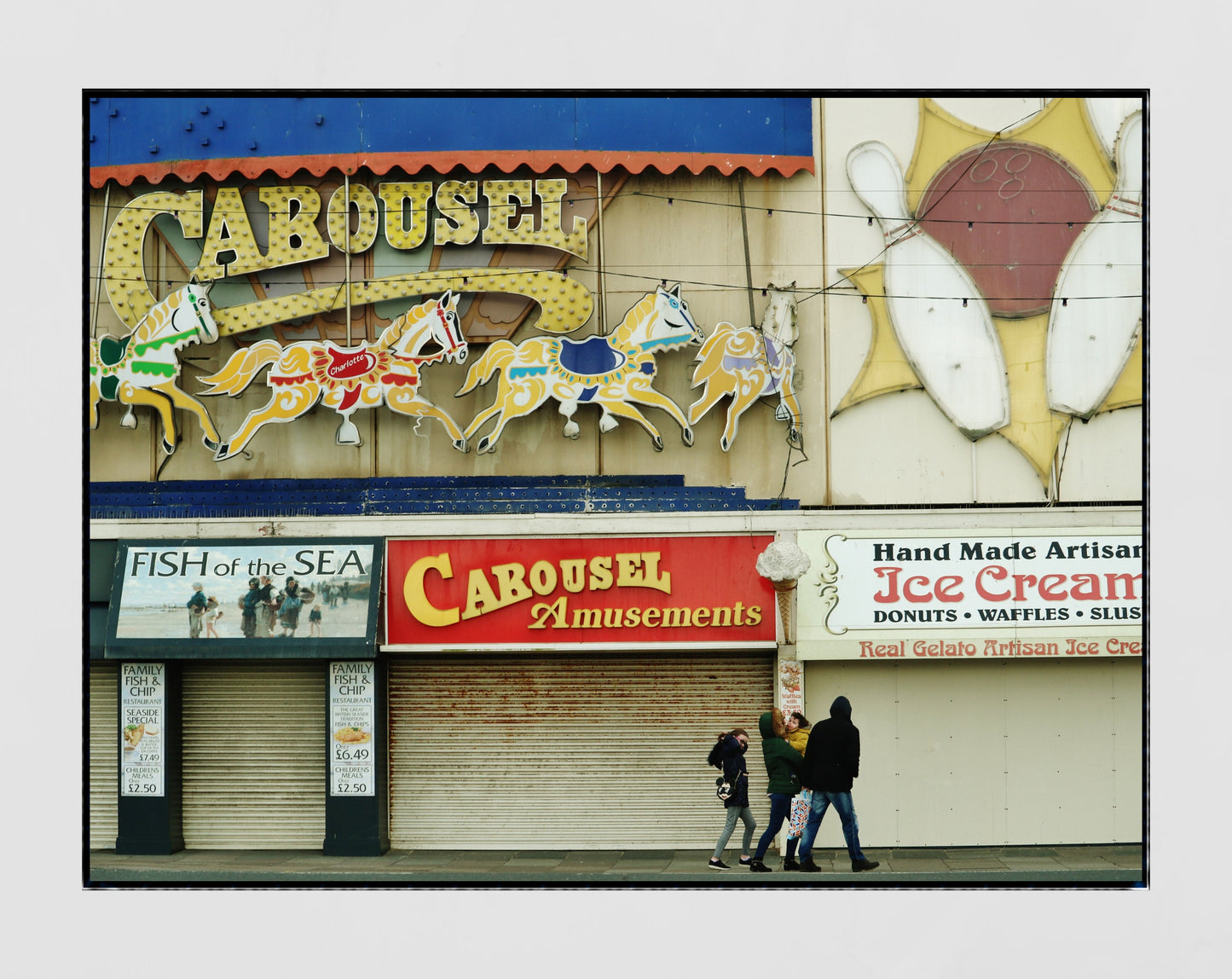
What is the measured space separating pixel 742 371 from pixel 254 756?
6.92 metres

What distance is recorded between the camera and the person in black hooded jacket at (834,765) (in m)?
12.7

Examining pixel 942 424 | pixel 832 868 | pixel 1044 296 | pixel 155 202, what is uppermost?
pixel 155 202

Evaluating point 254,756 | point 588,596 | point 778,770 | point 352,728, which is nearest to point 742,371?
point 588,596

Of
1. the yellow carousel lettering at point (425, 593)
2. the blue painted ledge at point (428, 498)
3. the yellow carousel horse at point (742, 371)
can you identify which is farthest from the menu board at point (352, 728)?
the yellow carousel horse at point (742, 371)

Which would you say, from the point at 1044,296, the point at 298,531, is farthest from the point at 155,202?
the point at 1044,296

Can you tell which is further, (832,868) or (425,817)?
(425,817)

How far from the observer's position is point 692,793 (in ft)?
48.9

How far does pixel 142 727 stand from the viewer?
15.0 meters

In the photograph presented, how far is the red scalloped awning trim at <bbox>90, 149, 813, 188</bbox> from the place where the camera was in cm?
1502

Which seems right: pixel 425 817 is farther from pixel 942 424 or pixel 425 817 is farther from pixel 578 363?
pixel 942 424

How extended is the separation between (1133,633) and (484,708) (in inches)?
280

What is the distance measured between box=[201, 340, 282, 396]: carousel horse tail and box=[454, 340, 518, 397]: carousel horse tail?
2.18 meters

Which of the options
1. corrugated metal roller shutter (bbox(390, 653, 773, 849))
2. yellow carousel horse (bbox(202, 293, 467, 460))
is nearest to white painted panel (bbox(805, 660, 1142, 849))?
corrugated metal roller shutter (bbox(390, 653, 773, 849))

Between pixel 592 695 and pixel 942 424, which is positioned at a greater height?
pixel 942 424
